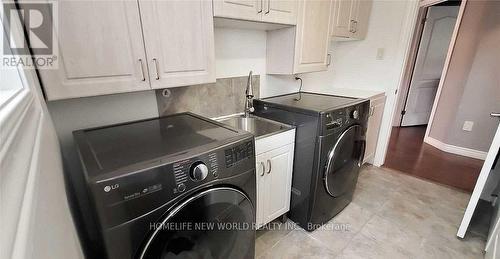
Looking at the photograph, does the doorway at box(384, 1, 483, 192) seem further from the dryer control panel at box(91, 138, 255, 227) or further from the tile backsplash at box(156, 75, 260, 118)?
the dryer control panel at box(91, 138, 255, 227)

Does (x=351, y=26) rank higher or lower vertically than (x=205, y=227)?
higher

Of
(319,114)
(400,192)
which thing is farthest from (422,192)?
(319,114)

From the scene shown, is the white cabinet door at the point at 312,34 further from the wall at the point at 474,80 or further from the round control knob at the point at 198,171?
the wall at the point at 474,80

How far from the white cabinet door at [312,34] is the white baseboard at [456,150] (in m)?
2.64

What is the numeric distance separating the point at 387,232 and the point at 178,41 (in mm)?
2017

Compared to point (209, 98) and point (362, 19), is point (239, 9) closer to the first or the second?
point (209, 98)

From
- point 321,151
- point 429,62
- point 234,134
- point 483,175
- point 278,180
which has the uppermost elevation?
point 429,62

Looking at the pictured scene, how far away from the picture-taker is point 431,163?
2.91 m

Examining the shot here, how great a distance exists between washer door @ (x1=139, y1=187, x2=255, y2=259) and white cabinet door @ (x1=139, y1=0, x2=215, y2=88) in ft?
2.05

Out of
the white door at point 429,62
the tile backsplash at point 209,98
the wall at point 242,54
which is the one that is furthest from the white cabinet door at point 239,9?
the white door at point 429,62

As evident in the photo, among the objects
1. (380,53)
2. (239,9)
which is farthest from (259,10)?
(380,53)

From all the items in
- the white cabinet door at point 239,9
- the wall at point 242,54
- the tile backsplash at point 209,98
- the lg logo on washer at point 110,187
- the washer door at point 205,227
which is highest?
the white cabinet door at point 239,9

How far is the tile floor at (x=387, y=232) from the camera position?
1.61m

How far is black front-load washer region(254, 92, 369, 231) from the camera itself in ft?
5.07
